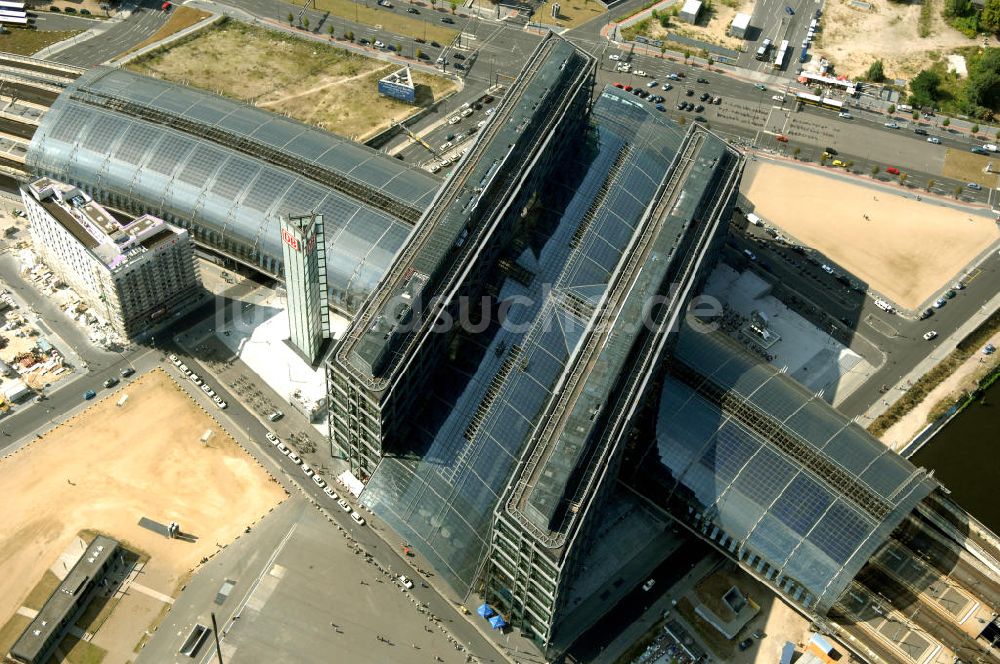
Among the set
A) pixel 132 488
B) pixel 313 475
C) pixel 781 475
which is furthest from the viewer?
pixel 313 475

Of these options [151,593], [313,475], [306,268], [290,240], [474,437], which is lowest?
[151,593]

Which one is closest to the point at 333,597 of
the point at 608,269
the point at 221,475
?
the point at 221,475

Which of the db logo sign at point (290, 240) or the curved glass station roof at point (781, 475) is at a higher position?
the db logo sign at point (290, 240)

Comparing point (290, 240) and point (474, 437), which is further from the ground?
point (290, 240)

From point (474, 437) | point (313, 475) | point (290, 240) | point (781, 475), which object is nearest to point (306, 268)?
point (290, 240)

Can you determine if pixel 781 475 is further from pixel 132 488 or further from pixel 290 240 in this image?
pixel 132 488

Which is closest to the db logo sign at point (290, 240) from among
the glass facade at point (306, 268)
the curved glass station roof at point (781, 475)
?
the glass facade at point (306, 268)

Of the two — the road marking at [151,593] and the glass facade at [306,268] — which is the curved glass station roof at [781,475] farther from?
the road marking at [151,593]
